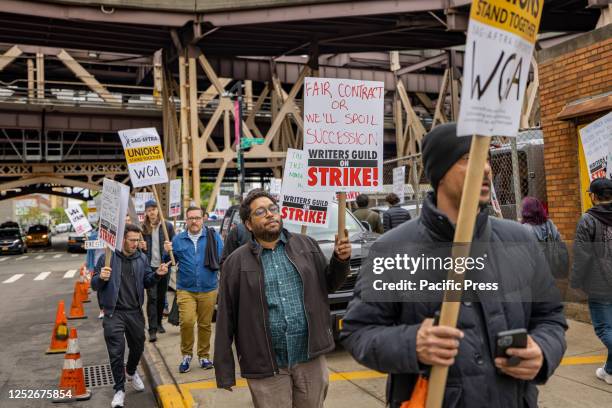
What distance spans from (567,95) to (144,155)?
249 inches

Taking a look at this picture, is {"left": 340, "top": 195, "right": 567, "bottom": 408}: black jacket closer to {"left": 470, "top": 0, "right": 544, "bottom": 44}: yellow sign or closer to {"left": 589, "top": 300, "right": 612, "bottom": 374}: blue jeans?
{"left": 470, "top": 0, "right": 544, "bottom": 44}: yellow sign


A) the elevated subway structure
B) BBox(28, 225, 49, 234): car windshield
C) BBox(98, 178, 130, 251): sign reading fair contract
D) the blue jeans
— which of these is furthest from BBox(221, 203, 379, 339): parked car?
BBox(28, 225, 49, 234): car windshield

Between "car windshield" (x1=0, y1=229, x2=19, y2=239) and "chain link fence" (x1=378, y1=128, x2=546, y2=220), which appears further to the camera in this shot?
"car windshield" (x1=0, y1=229, x2=19, y2=239)

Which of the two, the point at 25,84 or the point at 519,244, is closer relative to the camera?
the point at 519,244

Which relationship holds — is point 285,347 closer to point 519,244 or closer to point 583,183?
point 519,244

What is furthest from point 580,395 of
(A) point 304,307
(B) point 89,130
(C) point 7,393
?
(B) point 89,130

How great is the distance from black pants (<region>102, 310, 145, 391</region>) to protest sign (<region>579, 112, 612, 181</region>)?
5.32m

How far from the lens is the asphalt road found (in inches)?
272

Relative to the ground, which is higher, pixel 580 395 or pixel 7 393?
pixel 580 395

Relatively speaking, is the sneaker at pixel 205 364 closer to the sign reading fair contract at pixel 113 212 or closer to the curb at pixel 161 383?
the curb at pixel 161 383

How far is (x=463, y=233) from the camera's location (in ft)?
6.26

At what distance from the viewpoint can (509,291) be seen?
7.01 feet

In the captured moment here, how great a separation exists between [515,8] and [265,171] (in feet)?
161

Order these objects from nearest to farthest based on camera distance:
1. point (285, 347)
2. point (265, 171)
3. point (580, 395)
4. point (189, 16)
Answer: point (285, 347) → point (580, 395) → point (189, 16) → point (265, 171)
